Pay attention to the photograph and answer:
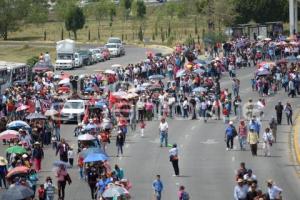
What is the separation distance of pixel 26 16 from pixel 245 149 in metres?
86.9

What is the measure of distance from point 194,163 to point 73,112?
39.9 feet

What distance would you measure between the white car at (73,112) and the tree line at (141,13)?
5123 centimetres

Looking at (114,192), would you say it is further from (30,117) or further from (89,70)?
(89,70)

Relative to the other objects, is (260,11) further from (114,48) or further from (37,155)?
(37,155)

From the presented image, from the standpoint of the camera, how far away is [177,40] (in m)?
104

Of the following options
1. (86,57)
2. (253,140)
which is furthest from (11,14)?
(253,140)

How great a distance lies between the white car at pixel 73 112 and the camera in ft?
159

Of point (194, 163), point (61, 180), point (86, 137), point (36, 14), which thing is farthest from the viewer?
point (36, 14)

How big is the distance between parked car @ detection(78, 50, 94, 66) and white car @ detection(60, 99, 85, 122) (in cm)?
3220

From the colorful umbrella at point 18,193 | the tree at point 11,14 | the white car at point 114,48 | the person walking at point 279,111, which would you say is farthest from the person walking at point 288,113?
the tree at point 11,14

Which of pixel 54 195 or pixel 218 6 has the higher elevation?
pixel 218 6

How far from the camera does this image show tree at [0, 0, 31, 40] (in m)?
119

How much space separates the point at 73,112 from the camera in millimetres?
48562

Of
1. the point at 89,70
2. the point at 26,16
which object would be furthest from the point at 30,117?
the point at 26,16
